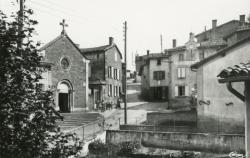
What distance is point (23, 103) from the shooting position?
4566mm

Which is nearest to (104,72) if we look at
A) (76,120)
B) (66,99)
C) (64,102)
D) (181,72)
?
(66,99)

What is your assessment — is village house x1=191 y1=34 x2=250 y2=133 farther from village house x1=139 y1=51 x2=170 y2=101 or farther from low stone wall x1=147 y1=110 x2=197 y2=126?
village house x1=139 y1=51 x2=170 y2=101

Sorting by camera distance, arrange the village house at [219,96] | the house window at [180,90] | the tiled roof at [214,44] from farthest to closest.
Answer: the house window at [180,90], the tiled roof at [214,44], the village house at [219,96]

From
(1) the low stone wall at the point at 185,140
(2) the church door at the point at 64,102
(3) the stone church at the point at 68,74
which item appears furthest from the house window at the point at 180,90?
(1) the low stone wall at the point at 185,140

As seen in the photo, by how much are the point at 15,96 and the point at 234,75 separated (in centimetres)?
368

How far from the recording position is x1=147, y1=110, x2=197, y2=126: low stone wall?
92.7 ft

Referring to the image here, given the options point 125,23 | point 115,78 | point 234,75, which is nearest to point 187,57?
point 115,78

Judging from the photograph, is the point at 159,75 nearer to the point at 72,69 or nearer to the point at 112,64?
the point at 112,64

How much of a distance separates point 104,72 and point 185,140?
25327mm

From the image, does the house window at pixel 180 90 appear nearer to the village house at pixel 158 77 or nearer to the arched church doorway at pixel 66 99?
the village house at pixel 158 77

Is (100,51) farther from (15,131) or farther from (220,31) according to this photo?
(15,131)

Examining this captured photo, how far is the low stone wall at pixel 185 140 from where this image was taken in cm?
1759

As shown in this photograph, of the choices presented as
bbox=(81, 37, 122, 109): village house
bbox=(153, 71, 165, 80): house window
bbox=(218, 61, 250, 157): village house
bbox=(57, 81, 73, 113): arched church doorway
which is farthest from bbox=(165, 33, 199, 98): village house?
bbox=(218, 61, 250, 157): village house

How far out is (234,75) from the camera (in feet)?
17.1
